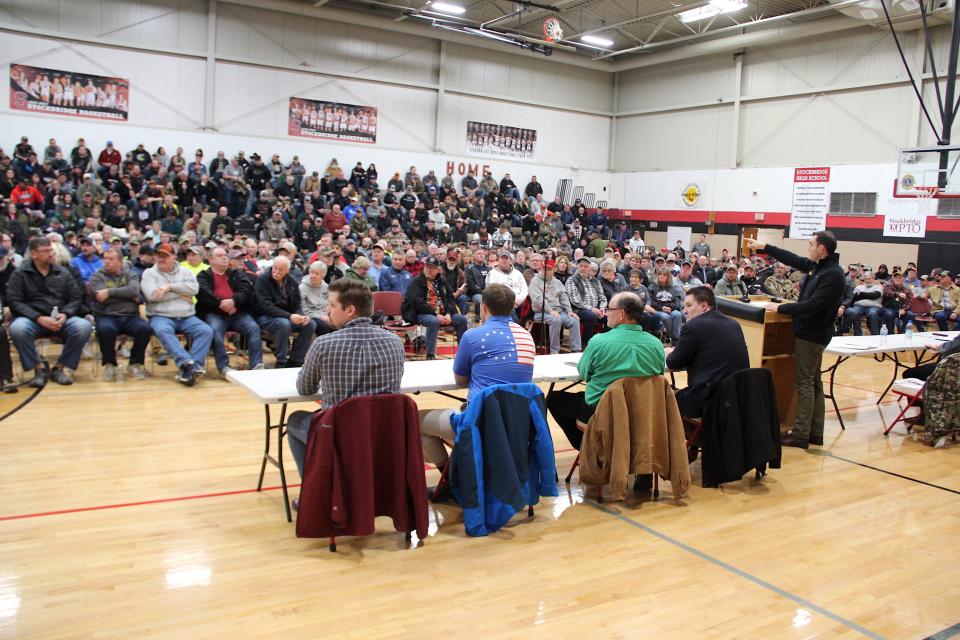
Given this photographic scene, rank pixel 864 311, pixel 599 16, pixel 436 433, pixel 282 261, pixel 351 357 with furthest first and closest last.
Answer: pixel 599 16, pixel 864 311, pixel 282 261, pixel 436 433, pixel 351 357

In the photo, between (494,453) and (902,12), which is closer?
(494,453)

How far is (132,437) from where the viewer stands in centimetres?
480

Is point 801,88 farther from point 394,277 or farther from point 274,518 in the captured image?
point 274,518

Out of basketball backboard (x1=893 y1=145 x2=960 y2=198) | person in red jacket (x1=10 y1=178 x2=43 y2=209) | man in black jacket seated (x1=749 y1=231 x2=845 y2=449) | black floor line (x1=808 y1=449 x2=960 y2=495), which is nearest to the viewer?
black floor line (x1=808 y1=449 x2=960 y2=495)

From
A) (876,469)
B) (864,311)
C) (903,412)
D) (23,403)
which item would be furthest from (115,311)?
(864,311)

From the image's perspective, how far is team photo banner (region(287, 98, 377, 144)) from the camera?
1730 centimetres

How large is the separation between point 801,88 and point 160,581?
18781 mm

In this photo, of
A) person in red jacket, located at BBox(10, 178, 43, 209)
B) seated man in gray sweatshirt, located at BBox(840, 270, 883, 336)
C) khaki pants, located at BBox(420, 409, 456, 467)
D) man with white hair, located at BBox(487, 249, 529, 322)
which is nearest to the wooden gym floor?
khaki pants, located at BBox(420, 409, 456, 467)

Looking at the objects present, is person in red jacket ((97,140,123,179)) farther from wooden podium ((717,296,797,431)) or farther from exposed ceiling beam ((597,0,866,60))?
wooden podium ((717,296,797,431))

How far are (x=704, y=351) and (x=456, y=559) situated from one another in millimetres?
1874

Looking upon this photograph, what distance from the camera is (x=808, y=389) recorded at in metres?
5.07

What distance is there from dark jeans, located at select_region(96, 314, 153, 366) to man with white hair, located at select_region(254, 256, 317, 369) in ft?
3.27

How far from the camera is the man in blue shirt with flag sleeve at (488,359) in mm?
3588

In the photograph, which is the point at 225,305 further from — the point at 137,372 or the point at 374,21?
the point at 374,21
